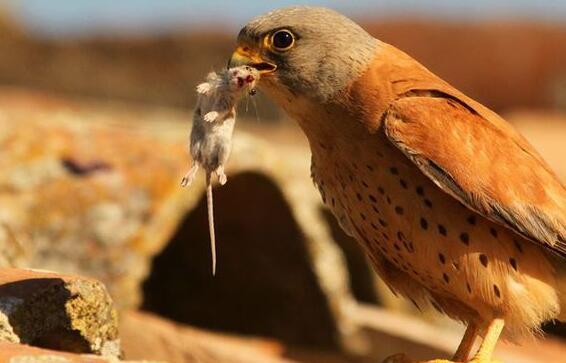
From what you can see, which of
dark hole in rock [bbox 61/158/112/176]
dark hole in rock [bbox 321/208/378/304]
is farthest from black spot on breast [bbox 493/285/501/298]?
dark hole in rock [bbox 321/208/378/304]

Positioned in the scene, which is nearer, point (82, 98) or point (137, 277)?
point (137, 277)

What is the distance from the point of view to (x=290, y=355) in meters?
7.46

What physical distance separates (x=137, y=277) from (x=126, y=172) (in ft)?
2.07

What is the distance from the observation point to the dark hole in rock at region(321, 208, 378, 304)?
29.7 ft

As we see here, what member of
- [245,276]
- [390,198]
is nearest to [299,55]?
[390,198]

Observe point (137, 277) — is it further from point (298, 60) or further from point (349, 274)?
point (349, 274)

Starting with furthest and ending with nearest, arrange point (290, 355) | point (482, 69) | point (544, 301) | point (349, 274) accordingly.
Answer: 1. point (482, 69)
2. point (349, 274)
3. point (290, 355)
4. point (544, 301)

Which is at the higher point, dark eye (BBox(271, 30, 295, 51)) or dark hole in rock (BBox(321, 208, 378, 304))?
dark eye (BBox(271, 30, 295, 51))

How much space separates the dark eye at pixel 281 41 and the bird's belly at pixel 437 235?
48 cm

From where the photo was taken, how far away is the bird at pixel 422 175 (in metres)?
4.97

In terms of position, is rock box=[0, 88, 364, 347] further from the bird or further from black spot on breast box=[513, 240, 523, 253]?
black spot on breast box=[513, 240, 523, 253]

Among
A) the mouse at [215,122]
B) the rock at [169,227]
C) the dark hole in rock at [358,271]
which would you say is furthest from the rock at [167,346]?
the dark hole in rock at [358,271]

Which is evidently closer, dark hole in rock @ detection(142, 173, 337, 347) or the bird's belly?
the bird's belly

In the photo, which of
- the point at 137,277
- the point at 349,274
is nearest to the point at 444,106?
the point at 137,277
